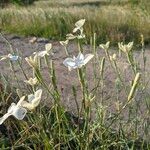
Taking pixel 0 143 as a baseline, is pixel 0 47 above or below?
below

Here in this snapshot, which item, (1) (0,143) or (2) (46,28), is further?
(2) (46,28)

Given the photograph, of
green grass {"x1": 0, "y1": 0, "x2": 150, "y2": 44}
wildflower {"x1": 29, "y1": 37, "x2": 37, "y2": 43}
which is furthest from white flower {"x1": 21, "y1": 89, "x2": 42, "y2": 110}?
wildflower {"x1": 29, "y1": 37, "x2": 37, "y2": 43}

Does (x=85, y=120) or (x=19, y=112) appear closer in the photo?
(x=19, y=112)

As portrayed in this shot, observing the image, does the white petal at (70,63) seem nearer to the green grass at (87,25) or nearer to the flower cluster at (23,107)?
the flower cluster at (23,107)

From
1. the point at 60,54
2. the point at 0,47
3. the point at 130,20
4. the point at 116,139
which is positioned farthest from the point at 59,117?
the point at 130,20

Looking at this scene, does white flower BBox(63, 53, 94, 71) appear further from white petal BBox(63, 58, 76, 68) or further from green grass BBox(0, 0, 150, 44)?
green grass BBox(0, 0, 150, 44)

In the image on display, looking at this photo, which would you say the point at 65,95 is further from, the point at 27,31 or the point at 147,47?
the point at 27,31

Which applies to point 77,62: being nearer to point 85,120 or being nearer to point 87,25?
point 85,120

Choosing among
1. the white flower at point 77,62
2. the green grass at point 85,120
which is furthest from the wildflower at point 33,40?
the white flower at point 77,62

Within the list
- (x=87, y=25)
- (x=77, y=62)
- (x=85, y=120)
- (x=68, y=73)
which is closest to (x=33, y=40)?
(x=87, y=25)

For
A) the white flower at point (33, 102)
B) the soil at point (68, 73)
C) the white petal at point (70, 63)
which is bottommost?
the soil at point (68, 73)

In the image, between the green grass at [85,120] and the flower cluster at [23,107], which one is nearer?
the flower cluster at [23,107]
